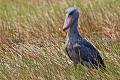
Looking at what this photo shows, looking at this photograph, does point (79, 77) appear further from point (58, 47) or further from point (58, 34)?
point (58, 34)

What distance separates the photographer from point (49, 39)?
5309 millimetres

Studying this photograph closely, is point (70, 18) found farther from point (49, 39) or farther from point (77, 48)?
point (49, 39)

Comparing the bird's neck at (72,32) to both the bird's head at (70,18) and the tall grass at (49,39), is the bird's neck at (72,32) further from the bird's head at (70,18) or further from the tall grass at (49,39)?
the tall grass at (49,39)

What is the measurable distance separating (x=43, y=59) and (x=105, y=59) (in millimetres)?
536

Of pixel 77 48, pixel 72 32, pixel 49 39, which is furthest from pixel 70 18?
pixel 49 39

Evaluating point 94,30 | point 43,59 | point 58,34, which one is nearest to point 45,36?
point 58,34

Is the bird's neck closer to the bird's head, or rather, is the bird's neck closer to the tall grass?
the bird's head

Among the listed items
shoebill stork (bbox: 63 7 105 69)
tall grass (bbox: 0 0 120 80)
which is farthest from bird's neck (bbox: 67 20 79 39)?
tall grass (bbox: 0 0 120 80)

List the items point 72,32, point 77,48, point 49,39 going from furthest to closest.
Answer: point 49,39, point 72,32, point 77,48

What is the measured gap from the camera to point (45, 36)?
5.84 metres

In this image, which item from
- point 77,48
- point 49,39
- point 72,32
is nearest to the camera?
point 77,48

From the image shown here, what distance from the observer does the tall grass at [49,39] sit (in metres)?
3.68

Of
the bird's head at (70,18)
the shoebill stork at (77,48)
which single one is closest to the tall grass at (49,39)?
the shoebill stork at (77,48)

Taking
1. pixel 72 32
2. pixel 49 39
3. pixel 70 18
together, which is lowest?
pixel 49 39
